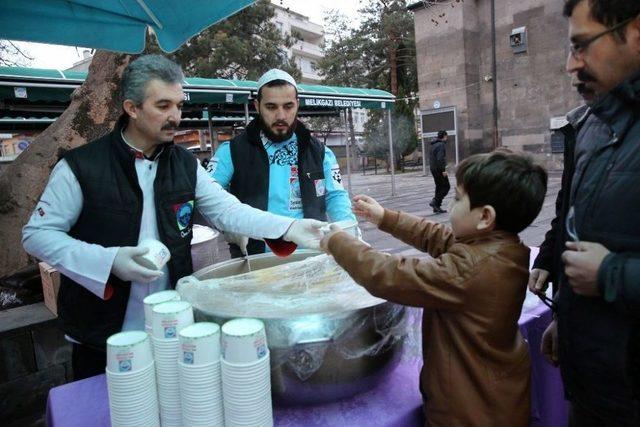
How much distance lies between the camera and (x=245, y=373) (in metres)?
0.94

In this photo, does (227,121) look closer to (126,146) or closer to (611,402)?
(126,146)

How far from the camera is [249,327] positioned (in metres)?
0.97

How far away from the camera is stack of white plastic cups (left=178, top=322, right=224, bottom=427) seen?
95 cm

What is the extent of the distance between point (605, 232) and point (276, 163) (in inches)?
62.5

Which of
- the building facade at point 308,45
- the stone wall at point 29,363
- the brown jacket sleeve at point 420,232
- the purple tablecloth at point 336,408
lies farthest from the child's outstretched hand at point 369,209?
the building facade at point 308,45

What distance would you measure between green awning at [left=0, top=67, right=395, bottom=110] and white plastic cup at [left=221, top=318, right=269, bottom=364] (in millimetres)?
4126

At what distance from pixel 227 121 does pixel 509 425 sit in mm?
10824

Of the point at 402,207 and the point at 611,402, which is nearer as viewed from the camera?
the point at 611,402

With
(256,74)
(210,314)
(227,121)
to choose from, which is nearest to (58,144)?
(210,314)

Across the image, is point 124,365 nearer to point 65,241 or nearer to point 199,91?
point 65,241

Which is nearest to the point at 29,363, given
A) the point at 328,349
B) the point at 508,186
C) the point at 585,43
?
the point at 328,349

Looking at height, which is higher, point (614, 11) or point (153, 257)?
point (614, 11)

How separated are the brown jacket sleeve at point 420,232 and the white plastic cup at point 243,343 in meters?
0.67

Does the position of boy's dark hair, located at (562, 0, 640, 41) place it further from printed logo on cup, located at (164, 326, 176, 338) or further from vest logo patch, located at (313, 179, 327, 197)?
vest logo patch, located at (313, 179, 327, 197)
